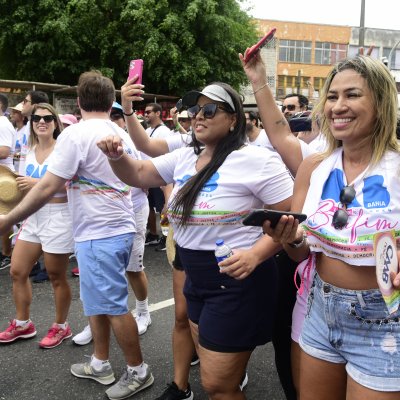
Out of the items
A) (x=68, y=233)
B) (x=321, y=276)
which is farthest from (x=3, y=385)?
(x=321, y=276)

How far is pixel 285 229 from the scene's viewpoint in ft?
5.74

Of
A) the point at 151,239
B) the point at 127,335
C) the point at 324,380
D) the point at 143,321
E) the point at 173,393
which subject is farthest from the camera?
the point at 151,239

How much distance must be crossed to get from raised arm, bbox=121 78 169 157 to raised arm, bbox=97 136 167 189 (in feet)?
1.87

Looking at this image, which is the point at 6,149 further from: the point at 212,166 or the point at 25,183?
the point at 212,166

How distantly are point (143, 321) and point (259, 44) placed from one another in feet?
8.62

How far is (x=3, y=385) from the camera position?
3.17 metres

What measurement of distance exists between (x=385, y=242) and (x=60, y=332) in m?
2.96

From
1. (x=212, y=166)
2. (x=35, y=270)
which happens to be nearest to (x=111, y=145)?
(x=212, y=166)

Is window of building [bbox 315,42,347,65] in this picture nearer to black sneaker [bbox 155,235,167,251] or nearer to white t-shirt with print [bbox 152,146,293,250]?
black sneaker [bbox 155,235,167,251]

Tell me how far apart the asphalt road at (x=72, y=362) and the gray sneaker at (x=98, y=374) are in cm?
3

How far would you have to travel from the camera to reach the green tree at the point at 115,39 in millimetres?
16281

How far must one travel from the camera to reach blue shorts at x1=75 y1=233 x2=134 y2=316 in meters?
2.92

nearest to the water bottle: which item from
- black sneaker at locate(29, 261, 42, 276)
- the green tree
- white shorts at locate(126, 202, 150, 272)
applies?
white shorts at locate(126, 202, 150, 272)

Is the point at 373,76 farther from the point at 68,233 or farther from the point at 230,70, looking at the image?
the point at 230,70
